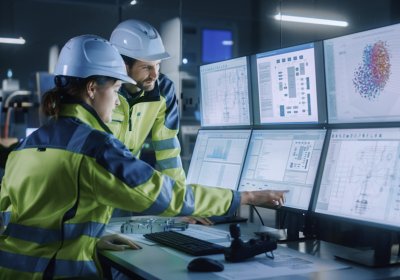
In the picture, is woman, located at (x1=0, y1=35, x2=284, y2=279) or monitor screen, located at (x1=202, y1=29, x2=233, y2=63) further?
monitor screen, located at (x1=202, y1=29, x2=233, y2=63)

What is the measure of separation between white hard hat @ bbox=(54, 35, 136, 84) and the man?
648 mm

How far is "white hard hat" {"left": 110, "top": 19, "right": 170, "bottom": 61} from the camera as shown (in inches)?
92.8

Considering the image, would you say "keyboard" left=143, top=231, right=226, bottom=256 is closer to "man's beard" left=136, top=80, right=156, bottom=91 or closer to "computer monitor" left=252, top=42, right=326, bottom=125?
"computer monitor" left=252, top=42, right=326, bottom=125

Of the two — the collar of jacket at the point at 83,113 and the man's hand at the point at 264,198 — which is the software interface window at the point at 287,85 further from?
the collar of jacket at the point at 83,113

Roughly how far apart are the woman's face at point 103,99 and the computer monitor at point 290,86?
0.61m

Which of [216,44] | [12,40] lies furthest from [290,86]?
[216,44]

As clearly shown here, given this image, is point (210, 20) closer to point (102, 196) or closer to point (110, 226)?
point (110, 226)

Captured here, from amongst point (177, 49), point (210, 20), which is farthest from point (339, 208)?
point (210, 20)

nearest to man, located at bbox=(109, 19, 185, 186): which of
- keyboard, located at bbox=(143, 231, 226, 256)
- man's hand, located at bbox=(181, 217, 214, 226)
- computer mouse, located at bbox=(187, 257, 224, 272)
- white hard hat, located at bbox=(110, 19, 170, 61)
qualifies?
white hard hat, located at bbox=(110, 19, 170, 61)

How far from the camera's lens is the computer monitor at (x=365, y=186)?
4.75ft

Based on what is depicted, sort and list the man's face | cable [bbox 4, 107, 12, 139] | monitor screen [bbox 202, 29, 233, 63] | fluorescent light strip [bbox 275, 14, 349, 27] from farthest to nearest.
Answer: monitor screen [bbox 202, 29, 233, 63]
fluorescent light strip [bbox 275, 14, 349, 27]
cable [bbox 4, 107, 12, 139]
the man's face

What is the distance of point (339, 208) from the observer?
1.59 meters

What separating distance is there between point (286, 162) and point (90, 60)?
70 cm

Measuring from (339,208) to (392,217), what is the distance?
0.62ft
